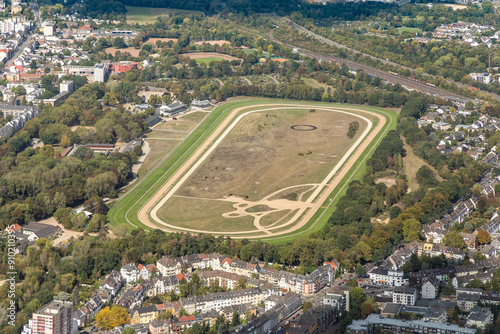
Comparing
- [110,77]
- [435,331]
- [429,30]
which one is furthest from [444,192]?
[429,30]

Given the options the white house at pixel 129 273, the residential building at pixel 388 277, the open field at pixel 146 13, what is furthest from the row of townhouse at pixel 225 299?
the open field at pixel 146 13

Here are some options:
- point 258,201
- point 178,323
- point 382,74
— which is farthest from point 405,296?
point 382,74

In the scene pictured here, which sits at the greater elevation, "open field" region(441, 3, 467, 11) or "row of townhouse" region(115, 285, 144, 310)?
"open field" region(441, 3, 467, 11)

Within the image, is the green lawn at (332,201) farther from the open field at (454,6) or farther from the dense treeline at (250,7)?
the open field at (454,6)

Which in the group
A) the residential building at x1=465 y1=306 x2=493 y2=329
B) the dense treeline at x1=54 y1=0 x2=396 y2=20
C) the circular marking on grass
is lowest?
the circular marking on grass

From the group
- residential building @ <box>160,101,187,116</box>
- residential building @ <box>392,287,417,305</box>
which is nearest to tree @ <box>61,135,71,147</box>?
residential building @ <box>160,101,187,116</box>

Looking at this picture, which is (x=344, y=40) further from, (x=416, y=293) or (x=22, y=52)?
(x=416, y=293)

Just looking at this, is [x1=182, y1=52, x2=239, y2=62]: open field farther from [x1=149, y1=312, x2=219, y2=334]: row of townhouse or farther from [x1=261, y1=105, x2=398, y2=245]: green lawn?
[x1=149, y1=312, x2=219, y2=334]: row of townhouse
